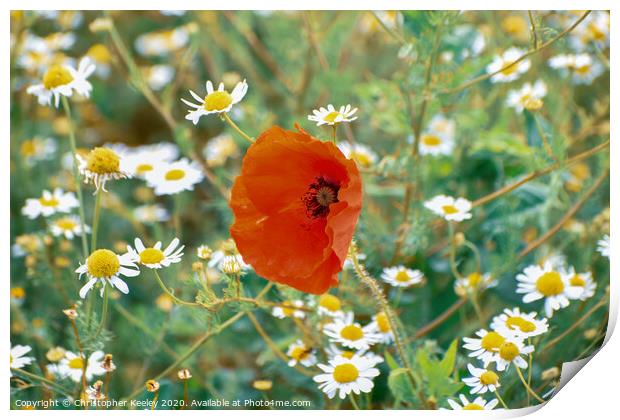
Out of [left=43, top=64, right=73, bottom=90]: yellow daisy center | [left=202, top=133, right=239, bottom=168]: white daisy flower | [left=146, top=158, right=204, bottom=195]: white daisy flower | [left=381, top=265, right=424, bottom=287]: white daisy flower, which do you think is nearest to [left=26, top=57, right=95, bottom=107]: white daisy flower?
[left=43, top=64, right=73, bottom=90]: yellow daisy center

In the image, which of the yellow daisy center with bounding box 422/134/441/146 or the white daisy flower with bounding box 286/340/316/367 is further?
the yellow daisy center with bounding box 422/134/441/146

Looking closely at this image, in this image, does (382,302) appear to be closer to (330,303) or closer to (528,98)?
(330,303)

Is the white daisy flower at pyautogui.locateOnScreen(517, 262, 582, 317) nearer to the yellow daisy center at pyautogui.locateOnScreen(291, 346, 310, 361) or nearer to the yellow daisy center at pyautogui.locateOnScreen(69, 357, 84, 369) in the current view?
the yellow daisy center at pyautogui.locateOnScreen(291, 346, 310, 361)

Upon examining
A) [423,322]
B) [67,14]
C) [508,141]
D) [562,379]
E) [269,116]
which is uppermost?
[67,14]

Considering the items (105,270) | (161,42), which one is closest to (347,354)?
(105,270)

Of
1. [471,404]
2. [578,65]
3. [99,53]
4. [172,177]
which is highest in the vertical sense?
[99,53]
